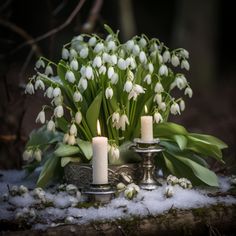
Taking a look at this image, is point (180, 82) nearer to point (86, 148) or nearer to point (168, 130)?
point (168, 130)

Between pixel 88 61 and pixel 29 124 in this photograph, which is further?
pixel 29 124

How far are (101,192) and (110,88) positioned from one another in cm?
26

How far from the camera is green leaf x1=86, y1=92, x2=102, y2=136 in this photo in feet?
4.50

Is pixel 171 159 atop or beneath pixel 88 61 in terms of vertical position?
beneath

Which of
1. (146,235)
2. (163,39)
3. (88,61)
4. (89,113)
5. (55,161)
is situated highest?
(163,39)

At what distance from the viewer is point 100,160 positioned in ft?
4.13

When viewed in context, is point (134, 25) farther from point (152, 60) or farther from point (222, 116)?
point (152, 60)

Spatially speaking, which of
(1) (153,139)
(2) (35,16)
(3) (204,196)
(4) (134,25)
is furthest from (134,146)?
(4) (134,25)

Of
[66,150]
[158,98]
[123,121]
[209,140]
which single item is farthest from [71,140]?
[209,140]

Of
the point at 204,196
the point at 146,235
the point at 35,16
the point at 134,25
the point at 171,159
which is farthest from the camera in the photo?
the point at 134,25

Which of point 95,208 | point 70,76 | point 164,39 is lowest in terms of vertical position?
point 95,208

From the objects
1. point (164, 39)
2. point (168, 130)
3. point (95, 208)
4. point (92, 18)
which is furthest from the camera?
point (164, 39)

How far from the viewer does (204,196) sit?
4.36 feet

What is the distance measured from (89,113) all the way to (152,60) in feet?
0.75
